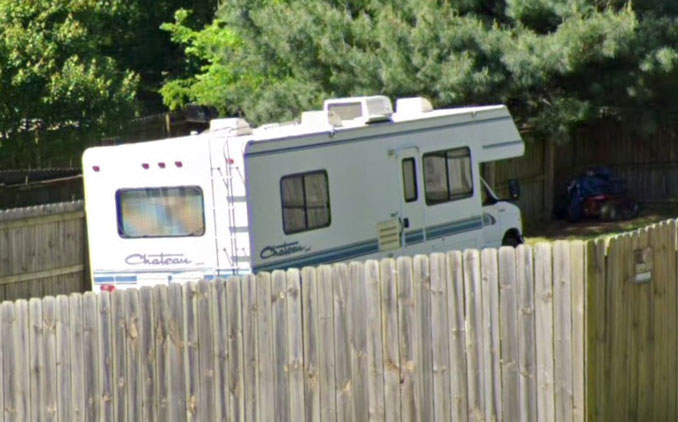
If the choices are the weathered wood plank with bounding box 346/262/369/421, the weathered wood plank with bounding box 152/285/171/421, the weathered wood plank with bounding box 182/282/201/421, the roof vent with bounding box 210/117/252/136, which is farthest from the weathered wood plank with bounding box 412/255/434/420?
the roof vent with bounding box 210/117/252/136

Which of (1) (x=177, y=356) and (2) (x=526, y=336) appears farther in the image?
(1) (x=177, y=356)

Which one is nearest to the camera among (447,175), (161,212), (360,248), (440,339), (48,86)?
(440,339)

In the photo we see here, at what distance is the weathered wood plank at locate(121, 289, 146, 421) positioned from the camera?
372 inches

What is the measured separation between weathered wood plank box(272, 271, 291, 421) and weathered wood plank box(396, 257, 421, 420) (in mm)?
863

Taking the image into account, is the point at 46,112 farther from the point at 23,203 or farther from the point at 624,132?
the point at 624,132

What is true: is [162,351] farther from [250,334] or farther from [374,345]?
[374,345]

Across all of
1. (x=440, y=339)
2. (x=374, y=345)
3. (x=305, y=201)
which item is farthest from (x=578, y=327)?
(x=305, y=201)

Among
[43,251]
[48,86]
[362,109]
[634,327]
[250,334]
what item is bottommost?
[634,327]

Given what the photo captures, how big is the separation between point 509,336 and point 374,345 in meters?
1.01

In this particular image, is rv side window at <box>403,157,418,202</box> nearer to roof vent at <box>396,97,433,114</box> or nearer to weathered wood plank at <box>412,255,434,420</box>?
roof vent at <box>396,97,433,114</box>

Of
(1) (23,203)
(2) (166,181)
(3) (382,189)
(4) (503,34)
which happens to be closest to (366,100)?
(3) (382,189)

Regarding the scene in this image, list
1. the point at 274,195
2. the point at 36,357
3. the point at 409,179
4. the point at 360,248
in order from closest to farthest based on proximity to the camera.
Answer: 1. the point at 36,357
2. the point at 274,195
3. the point at 360,248
4. the point at 409,179

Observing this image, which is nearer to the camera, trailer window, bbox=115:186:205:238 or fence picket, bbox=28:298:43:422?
fence picket, bbox=28:298:43:422

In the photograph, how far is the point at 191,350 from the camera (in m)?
9.45
